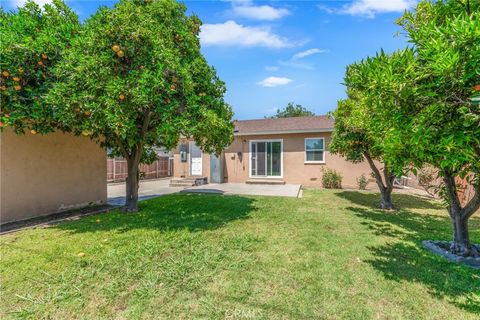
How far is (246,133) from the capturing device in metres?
14.9

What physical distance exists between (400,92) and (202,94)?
4.91 metres

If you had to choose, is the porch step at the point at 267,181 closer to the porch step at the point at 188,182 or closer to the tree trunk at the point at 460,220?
the porch step at the point at 188,182

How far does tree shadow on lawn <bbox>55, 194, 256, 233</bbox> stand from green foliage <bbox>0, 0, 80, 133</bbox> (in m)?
2.68

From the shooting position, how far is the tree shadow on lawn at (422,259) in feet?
10.5

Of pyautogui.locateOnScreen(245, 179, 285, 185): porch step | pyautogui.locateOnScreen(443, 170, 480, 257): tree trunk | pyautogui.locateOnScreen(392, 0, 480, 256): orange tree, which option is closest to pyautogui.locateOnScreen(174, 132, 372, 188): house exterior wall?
pyautogui.locateOnScreen(245, 179, 285, 185): porch step

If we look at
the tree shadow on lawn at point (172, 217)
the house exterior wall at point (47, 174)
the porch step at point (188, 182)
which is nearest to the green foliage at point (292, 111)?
the porch step at point (188, 182)

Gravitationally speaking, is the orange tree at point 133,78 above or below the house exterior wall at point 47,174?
above

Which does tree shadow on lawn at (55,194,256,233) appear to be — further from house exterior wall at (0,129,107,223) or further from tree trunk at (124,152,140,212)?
house exterior wall at (0,129,107,223)

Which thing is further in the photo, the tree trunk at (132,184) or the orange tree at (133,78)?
the tree trunk at (132,184)

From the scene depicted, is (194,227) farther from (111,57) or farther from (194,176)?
(194,176)

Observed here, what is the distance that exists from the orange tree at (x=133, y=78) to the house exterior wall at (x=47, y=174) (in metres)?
1.95

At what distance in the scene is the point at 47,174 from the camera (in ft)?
23.4

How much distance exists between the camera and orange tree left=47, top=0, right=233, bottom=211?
5.08 metres

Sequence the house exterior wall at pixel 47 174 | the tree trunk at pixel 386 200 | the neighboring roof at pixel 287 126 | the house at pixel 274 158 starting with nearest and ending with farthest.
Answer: the house exterior wall at pixel 47 174 < the tree trunk at pixel 386 200 < the house at pixel 274 158 < the neighboring roof at pixel 287 126
